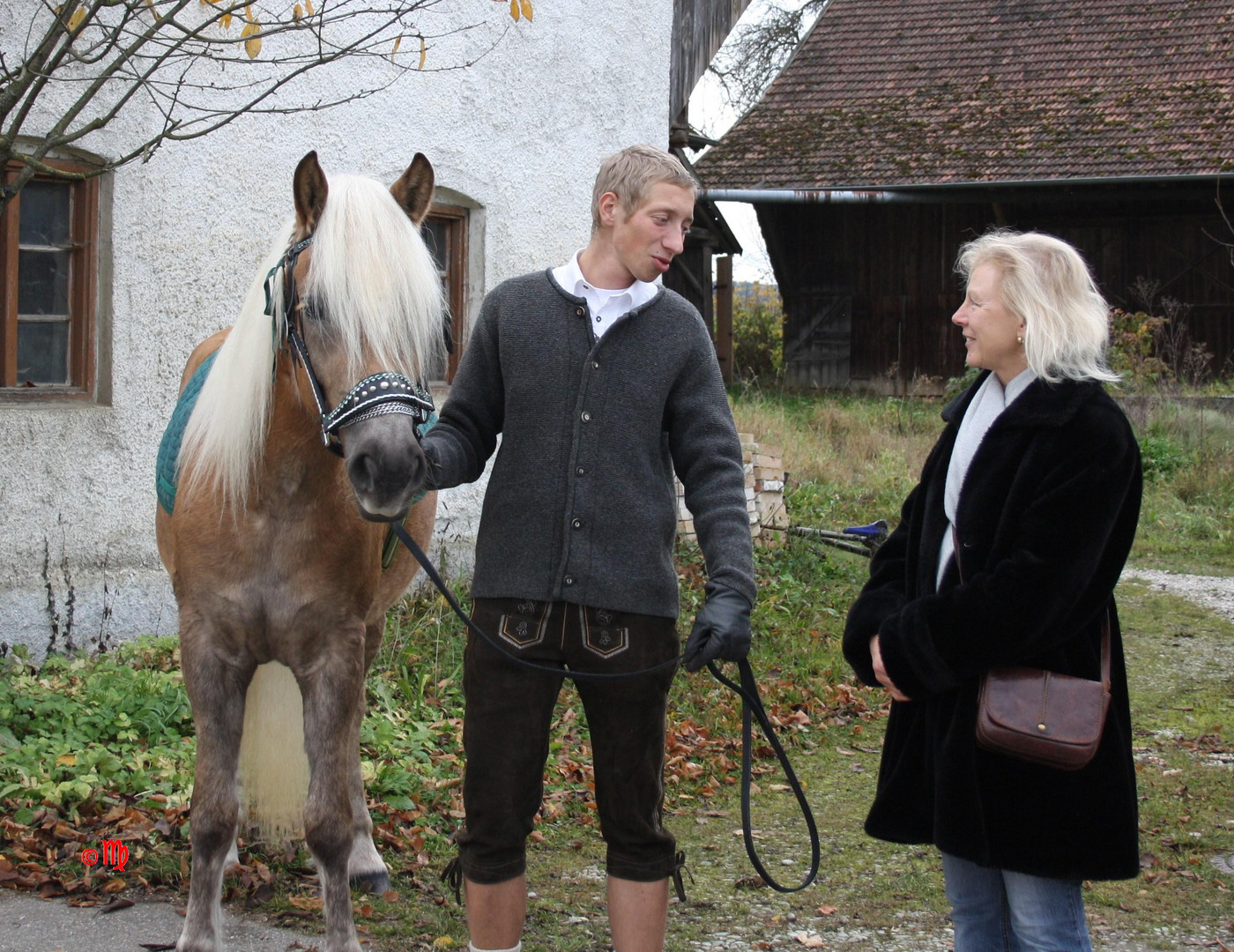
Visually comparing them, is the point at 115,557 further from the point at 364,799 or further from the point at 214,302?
the point at 364,799

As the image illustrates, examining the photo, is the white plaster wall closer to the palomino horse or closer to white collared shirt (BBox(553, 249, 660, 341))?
the palomino horse

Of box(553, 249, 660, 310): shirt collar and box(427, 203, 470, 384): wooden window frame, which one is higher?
box(427, 203, 470, 384): wooden window frame

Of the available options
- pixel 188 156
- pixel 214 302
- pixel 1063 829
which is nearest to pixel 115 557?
pixel 214 302

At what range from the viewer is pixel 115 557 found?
233 inches

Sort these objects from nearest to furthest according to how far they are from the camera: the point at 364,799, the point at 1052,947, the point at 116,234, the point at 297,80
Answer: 1. the point at 1052,947
2. the point at 364,799
3. the point at 116,234
4. the point at 297,80

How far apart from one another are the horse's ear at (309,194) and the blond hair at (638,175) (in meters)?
0.65

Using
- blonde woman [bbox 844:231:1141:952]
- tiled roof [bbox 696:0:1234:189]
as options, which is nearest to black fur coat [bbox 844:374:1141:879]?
blonde woman [bbox 844:231:1141:952]

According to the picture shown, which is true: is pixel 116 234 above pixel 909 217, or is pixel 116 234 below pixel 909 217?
below

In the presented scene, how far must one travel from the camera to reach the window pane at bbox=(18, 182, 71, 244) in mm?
5727

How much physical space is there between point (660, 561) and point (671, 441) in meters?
0.28

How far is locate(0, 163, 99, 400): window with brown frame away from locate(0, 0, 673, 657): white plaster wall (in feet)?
0.35

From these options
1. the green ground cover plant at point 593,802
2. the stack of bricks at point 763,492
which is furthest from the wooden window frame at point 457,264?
the stack of bricks at point 763,492

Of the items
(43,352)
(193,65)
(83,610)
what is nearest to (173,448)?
(83,610)

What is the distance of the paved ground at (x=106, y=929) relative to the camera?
337 cm
